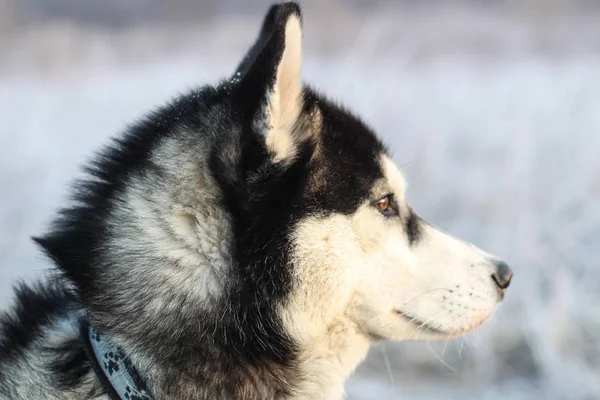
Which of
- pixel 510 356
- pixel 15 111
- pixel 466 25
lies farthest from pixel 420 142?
pixel 15 111

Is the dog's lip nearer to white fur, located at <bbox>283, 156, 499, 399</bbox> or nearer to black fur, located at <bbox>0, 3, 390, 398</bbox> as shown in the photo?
white fur, located at <bbox>283, 156, 499, 399</bbox>

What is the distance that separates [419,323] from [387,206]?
361 mm

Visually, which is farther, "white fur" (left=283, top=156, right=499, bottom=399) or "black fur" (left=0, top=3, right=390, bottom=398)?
"white fur" (left=283, top=156, right=499, bottom=399)

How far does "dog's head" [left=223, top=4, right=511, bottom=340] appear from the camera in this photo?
1.85 metres

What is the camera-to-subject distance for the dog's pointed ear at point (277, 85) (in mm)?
1734

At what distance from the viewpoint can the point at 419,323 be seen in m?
2.10

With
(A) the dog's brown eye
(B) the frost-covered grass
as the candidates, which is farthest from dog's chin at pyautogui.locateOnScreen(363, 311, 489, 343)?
(B) the frost-covered grass

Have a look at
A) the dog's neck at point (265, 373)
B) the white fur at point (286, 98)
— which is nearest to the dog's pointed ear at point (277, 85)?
the white fur at point (286, 98)

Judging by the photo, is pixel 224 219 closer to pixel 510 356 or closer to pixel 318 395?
pixel 318 395

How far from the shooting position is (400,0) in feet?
21.3

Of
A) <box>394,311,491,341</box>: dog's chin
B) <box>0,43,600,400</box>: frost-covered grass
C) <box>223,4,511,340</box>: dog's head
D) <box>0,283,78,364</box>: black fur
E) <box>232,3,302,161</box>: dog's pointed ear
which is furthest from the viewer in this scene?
<box>0,43,600,400</box>: frost-covered grass

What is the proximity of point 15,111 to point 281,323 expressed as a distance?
17.9ft

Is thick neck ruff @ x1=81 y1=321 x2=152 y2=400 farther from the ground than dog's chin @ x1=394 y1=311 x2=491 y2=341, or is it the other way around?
thick neck ruff @ x1=81 y1=321 x2=152 y2=400

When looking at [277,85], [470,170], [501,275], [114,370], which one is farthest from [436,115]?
[114,370]
